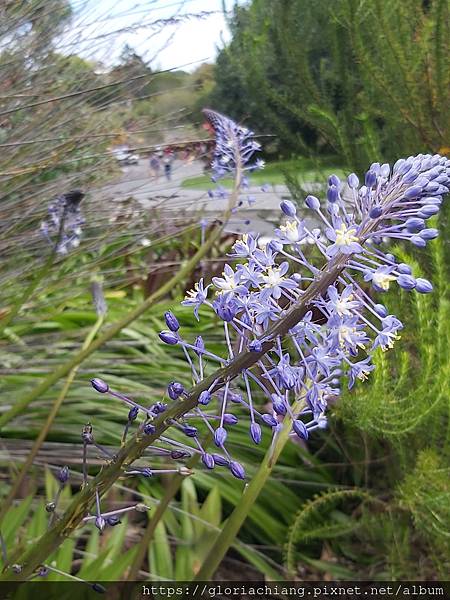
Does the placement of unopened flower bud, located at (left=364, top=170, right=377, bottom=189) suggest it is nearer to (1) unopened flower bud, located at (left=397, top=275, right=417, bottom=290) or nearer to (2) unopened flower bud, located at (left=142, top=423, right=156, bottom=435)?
(1) unopened flower bud, located at (left=397, top=275, right=417, bottom=290)

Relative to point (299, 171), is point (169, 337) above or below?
above

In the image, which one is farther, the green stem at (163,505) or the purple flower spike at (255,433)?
the green stem at (163,505)

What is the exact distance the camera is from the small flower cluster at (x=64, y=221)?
1.49m

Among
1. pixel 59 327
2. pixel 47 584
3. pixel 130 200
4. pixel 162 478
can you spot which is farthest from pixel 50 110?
pixel 47 584

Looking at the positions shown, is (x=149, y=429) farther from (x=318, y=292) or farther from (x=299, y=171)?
(x=299, y=171)

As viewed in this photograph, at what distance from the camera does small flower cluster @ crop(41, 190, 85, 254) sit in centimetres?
149

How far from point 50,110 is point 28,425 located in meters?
1.33

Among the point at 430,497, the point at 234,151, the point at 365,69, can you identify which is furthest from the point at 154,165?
the point at 430,497

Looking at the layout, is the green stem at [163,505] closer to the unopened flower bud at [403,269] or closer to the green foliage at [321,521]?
the unopened flower bud at [403,269]

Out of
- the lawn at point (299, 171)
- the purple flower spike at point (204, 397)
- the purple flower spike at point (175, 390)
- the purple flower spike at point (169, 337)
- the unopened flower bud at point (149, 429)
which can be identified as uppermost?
the purple flower spike at point (169, 337)

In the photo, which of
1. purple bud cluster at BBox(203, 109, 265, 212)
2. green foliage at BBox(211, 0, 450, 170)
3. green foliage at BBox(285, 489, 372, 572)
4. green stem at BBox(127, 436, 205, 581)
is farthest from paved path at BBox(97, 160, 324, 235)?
green stem at BBox(127, 436, 205, 581)

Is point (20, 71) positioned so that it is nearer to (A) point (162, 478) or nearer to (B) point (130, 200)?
(B) point (130, 200)

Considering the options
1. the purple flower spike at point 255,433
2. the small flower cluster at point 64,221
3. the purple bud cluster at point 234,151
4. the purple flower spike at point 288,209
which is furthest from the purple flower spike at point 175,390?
the purple bud cluster at point 234,151

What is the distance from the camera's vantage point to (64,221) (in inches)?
65.1
